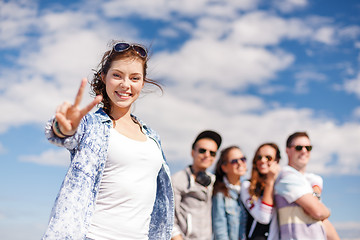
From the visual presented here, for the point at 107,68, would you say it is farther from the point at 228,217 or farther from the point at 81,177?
the point at 228,217

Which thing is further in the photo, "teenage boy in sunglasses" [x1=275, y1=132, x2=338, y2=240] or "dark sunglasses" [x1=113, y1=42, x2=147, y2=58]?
"teenage boy in sunglasses" [x1=275, y1=132, x2=338, y2=240]

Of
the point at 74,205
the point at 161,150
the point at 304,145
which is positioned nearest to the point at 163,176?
the point at 161,150

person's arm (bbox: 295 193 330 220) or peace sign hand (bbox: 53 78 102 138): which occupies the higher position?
person's arm (bbox: 295 193 330 220)

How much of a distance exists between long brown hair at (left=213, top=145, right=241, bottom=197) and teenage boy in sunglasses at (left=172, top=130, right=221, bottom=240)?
11cm

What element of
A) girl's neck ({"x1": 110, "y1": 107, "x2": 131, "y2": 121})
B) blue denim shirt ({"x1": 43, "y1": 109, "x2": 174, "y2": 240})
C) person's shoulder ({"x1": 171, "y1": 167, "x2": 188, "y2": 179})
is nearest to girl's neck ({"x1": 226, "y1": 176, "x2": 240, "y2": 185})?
person's shoulder ({"x1": 171, "y1": 167, "x2": 188, "y2": 179})

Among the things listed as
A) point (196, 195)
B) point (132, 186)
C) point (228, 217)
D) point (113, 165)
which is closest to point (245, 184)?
point (228, 217)

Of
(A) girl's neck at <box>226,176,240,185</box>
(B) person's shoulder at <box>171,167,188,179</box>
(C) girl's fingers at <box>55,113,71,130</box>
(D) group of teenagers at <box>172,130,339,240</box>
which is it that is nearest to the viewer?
(C) girl's fingers at <box>55,113,71,130</box>

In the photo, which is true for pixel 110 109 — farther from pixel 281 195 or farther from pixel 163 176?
pixel 281 195

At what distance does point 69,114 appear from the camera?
2744 millimetres

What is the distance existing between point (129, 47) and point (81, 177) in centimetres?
143

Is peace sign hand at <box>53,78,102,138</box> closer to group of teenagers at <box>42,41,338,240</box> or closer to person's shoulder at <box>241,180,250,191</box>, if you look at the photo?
group of teenagers at <box>42,41,338,240</box>

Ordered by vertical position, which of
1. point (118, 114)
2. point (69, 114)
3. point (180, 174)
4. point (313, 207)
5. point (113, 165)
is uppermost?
point (180, 174)

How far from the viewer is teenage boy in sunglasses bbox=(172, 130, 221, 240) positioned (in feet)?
20.1

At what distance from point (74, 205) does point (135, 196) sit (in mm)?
563
